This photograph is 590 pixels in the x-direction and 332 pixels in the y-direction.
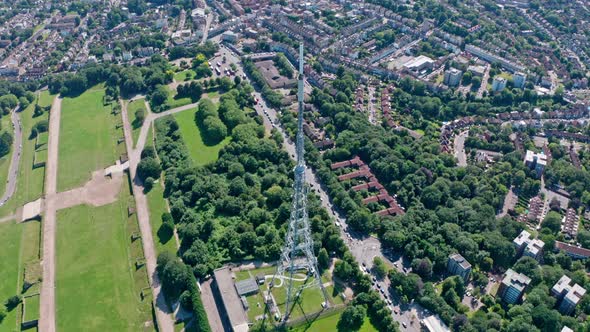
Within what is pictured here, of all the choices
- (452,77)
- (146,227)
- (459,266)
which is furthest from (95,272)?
(452,77)

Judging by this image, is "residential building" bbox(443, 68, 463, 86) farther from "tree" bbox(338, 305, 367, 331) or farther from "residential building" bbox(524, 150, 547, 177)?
"tree" bbox(338, 305, 367, 331)

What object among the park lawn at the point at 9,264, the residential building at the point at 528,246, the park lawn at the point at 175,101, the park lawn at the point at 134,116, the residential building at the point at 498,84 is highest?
the residential building at the point at 498,84

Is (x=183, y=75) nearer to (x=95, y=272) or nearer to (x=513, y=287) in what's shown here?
(x=95, y=272)

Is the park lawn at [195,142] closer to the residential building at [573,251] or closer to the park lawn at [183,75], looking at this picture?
the park lawn at [183,75]

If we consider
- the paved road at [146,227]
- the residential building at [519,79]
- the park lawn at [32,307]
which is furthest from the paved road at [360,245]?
the residential building at [519,79]

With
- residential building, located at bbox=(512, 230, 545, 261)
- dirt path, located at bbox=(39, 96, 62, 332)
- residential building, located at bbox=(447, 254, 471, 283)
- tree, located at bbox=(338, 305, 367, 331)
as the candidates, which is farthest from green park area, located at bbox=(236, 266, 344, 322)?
residential building, located at bbox=(512, 230, 545, 261)

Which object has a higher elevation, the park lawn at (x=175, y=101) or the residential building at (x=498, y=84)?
the residential building at (x=498, y=84)
